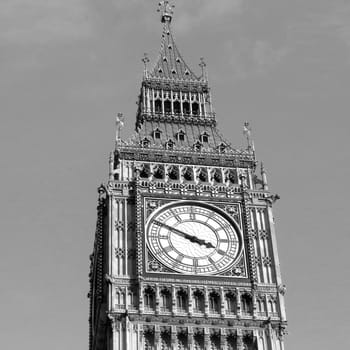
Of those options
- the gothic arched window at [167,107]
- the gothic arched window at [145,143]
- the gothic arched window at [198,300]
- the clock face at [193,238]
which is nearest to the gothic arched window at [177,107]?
the gothic arched window at [167,107]

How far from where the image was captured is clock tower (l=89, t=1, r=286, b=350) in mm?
56969

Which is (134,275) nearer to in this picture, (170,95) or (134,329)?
(134,329)

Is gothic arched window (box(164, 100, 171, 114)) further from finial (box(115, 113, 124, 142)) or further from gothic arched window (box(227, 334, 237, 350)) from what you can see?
gothic arched window (box(227, 334, 237, 350))

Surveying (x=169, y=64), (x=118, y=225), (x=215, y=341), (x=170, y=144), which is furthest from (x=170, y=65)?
(x=215, y=341)

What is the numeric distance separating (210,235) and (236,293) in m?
4.13

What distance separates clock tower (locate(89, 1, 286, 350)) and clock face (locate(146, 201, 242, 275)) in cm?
6

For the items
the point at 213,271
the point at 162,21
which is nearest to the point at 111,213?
the point at 213,271

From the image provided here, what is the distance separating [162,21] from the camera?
8106cm

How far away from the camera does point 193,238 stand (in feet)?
198

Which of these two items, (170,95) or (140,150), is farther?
(170,95)

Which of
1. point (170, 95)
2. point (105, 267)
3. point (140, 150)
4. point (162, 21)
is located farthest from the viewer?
point (162, 21)


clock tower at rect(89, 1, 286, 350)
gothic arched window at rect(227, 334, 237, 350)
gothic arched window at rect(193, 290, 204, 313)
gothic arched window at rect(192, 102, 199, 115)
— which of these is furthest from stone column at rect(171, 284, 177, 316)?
gothic arched window at rect(192, 102, 199, 115)

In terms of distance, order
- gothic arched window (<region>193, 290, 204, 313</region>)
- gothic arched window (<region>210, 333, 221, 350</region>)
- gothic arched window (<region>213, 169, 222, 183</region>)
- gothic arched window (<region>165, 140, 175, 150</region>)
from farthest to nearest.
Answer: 1. gothic arched window (<region>165, 140, 175, 150</region>)
2. gothic arched window (<region>213, 169, 222, 183</region>)
3. gothic arched window (<region>193, 290, 204, 313</region>)
4. gothic arched window (<region>210, 333, 221, 350</region>)

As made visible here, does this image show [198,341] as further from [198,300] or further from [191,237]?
[191,237]
